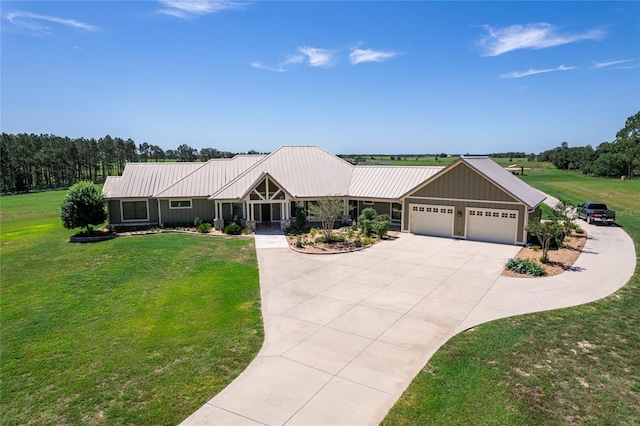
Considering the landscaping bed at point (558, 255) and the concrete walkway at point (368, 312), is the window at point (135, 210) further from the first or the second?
the landscaping bed at point (558, 255)

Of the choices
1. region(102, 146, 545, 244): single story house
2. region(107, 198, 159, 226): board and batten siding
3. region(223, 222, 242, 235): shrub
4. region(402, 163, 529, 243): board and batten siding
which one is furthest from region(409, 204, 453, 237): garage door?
region(107, 198, 159, 226): board and batten siding

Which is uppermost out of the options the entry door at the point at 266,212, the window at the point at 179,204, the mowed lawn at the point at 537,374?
the window at the point at 179,204

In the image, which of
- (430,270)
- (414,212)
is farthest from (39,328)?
(414,212)

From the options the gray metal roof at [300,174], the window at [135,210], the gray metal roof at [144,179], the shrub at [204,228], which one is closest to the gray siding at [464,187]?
the gray metal roof at [300,174]

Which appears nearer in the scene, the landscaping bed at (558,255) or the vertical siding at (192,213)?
the landscaping bed at (558,255)

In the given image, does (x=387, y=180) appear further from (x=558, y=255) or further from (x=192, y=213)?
(x=192, y=213)
